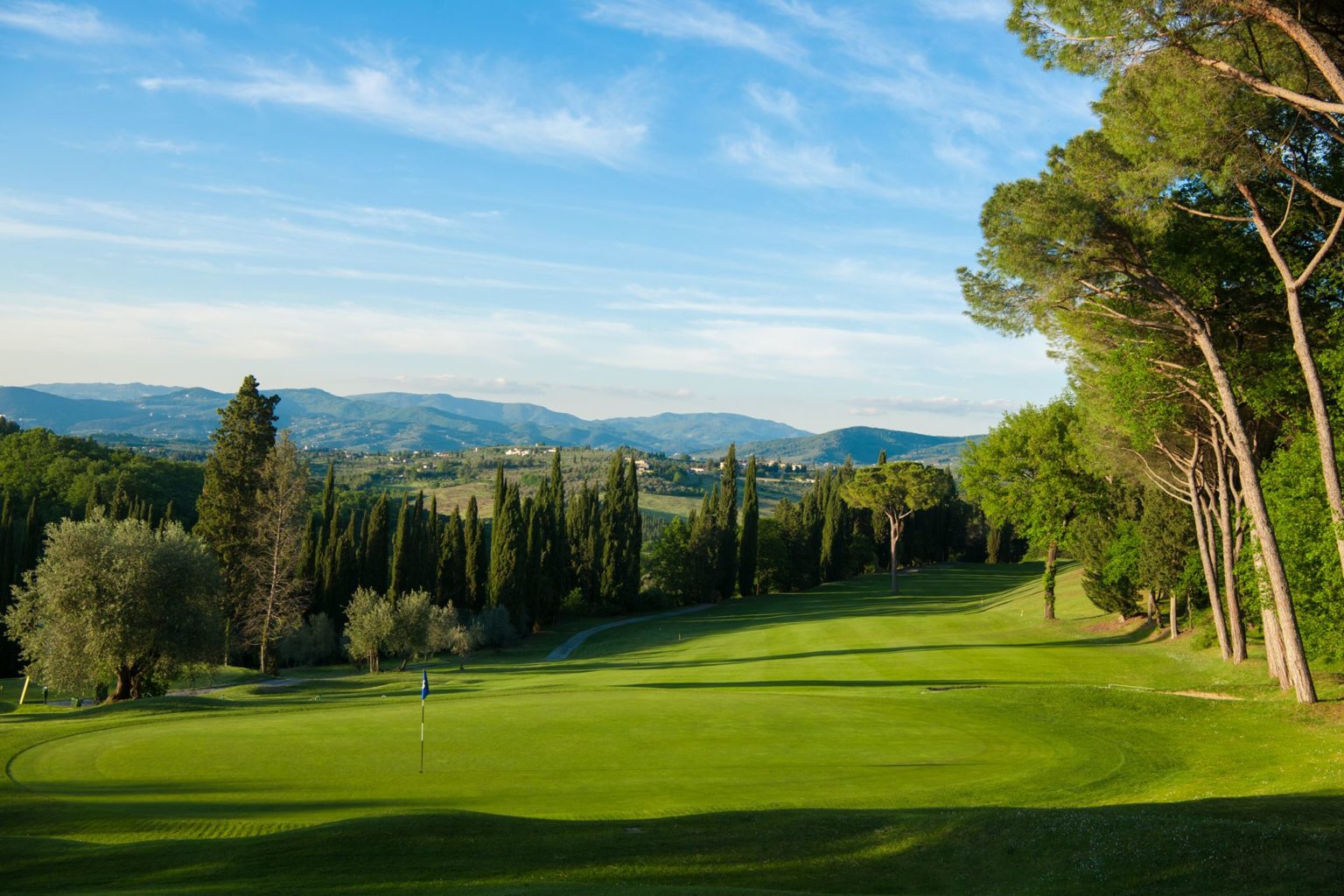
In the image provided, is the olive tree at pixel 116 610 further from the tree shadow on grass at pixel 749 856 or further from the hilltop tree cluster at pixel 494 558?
the tree shadow on grass at pixel 749 856

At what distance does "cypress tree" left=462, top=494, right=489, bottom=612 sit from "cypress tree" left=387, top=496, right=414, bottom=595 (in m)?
4.34

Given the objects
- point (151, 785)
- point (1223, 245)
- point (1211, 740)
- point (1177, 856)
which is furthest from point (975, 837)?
point (1223, 245)

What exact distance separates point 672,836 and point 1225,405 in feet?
59.5

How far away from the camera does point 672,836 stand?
11180 mm

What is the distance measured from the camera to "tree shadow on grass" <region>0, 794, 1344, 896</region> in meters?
9.09

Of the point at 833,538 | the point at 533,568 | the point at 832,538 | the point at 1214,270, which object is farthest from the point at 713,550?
the point at 1214,270

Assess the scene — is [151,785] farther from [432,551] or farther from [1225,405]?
[432,551]

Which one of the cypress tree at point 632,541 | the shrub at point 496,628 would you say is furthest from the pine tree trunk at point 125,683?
the cypress tree at point 632,541

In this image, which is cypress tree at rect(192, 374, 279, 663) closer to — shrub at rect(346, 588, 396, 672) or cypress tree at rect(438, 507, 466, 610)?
shrub at rect(346, 588, 396, 672)

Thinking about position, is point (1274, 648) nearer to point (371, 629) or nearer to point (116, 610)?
point (371, 629)

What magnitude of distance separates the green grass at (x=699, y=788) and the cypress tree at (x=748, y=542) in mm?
50667

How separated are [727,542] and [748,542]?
3295mm

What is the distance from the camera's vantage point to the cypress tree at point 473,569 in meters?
63.7

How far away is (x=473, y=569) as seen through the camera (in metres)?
63.7
